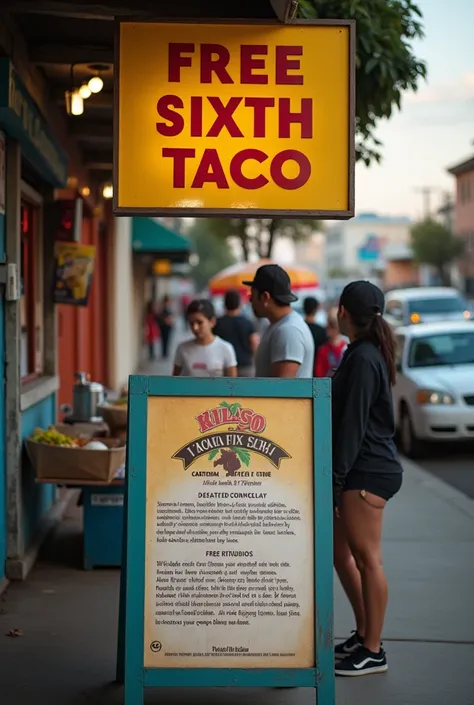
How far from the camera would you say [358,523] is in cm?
505

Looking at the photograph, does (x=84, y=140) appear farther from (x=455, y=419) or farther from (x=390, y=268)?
(x=390, y=268)

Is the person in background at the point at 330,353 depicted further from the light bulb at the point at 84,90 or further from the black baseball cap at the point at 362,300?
the black baseball cap at the point at 362,300

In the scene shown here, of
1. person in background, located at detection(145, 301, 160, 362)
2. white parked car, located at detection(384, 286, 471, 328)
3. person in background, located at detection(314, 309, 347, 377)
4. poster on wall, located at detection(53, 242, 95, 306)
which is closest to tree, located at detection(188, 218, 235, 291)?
person in background, located at detection(145, 301, 160, 362)

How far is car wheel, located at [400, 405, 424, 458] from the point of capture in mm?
13477

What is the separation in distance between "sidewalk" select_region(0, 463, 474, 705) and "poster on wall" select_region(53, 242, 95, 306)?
1.84 meters

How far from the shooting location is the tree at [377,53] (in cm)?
773

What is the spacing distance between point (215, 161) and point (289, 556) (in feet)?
5.97

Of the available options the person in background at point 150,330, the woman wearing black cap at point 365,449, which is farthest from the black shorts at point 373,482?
the person in background at point 150,330

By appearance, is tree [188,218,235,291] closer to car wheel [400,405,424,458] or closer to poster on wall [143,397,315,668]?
car wheel [400,405,424,458]

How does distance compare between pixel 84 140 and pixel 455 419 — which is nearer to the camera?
pixel 84 140

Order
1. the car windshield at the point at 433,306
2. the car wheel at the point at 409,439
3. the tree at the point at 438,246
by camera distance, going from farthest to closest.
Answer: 1. the tree at the point at 438,246
2. the car windshield at the point at 433,306
3. the car wheel at the point at 409,439

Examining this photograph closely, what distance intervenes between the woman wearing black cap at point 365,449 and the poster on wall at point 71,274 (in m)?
4.21

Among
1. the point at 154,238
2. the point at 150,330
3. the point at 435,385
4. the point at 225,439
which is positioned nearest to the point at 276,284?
the point at 225,439

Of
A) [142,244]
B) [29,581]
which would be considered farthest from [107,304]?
[29,581]
